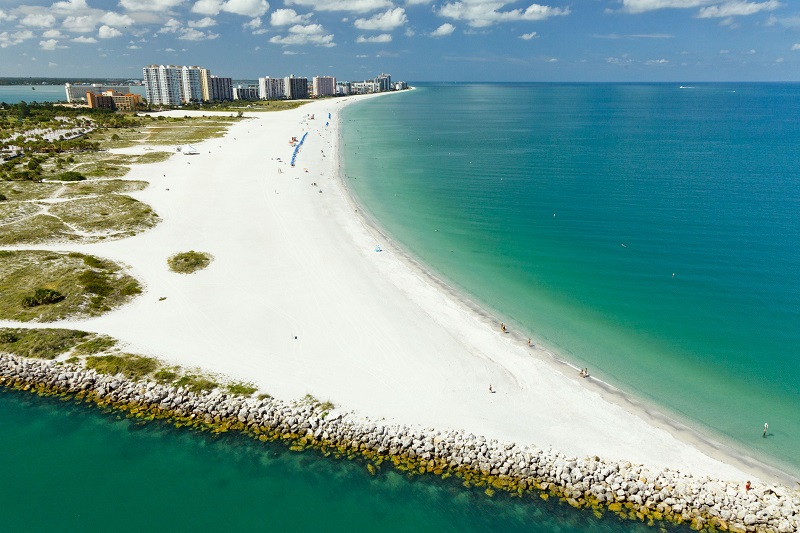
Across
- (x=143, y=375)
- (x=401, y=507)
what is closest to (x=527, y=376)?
(x=401, y=507)

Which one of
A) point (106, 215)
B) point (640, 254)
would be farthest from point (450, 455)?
point (106, 215)

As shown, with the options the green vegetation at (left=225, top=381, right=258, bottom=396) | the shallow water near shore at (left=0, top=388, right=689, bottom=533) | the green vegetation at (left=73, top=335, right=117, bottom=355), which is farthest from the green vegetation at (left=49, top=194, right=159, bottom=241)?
the green vegetation at (left=225, top=381, right=258, bottom=396)

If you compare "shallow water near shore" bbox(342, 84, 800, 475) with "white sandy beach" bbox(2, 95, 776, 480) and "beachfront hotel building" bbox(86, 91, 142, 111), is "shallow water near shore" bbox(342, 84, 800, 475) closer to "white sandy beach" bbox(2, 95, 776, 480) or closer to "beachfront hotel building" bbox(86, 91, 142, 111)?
"white sandy beach" bbox(2, 95, 776, 480)

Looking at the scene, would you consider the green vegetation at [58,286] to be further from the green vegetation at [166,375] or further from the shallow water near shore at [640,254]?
the shallow water near shore at [640,254]

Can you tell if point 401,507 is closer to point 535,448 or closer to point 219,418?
point 535,448

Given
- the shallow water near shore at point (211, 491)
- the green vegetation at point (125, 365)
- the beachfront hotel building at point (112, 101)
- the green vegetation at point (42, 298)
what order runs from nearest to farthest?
the shallow water near shore at point (211, 491) → the green vegetation at point (125, 365) → the green vegetation at point (42, 298) → the beachfront hotel building at point (112, 101)

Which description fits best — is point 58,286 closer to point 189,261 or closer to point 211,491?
point 189,261

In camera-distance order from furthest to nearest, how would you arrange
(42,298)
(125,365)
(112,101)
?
(112,101)
(42,298)
(125,365)

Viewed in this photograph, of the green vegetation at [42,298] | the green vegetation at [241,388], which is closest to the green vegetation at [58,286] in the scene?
the green vegetation at [42,298]
